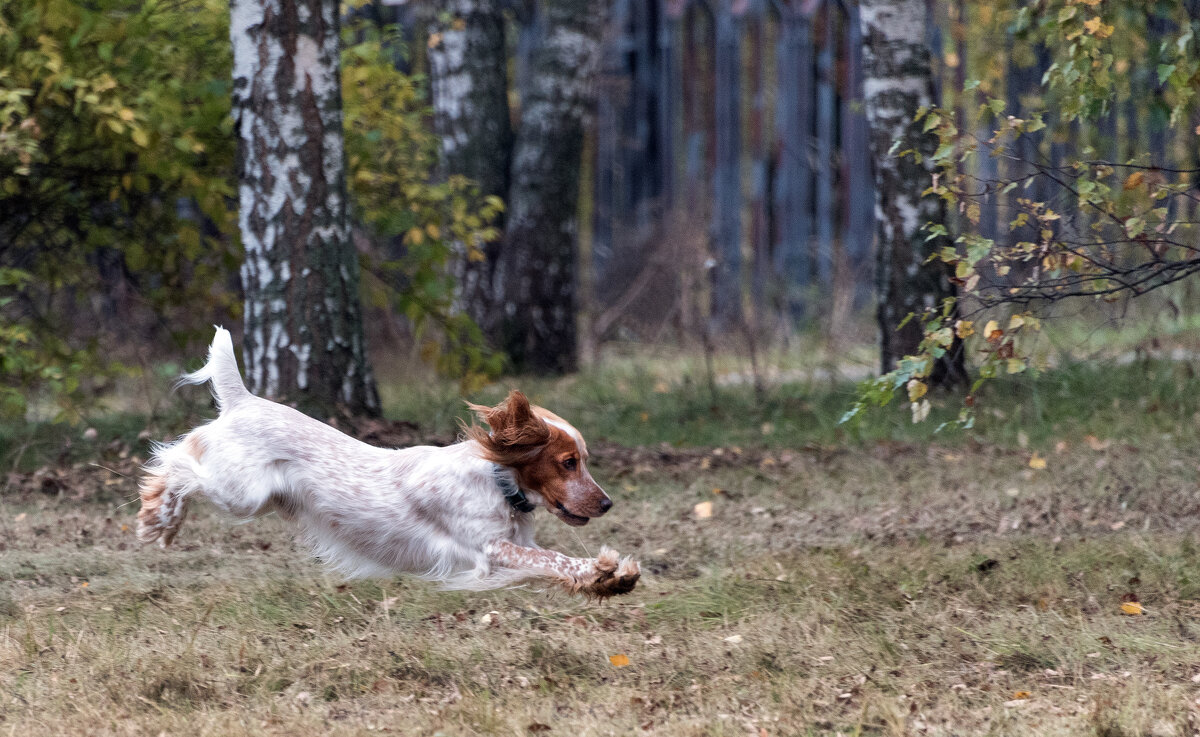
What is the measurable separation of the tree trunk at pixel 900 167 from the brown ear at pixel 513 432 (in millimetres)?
4330

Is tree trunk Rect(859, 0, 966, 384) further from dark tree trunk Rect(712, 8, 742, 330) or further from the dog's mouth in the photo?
dark tree trunk Rect(712, 8, 742, 330)

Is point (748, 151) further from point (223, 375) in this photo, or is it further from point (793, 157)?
point (223, 375)

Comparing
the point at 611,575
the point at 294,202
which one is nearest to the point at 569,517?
the point at 611,575

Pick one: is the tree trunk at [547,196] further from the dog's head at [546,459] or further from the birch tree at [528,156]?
the dog's head at [546,459]

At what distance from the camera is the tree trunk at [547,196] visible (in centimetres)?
1017

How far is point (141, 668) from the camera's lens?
11.9ft

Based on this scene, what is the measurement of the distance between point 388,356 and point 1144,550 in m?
→ 8.06

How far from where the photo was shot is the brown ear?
12.9 ft

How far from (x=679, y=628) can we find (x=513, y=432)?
3.03 ft

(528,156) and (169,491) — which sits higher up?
(528,156)

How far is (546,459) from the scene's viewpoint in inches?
160

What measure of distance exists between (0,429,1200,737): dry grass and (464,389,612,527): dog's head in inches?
17.5

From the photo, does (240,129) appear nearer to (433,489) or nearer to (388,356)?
(433,489)

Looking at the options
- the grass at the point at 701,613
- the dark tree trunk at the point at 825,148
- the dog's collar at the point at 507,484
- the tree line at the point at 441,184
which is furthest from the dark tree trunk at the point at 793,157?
the dog's collar at the point at 507,484
